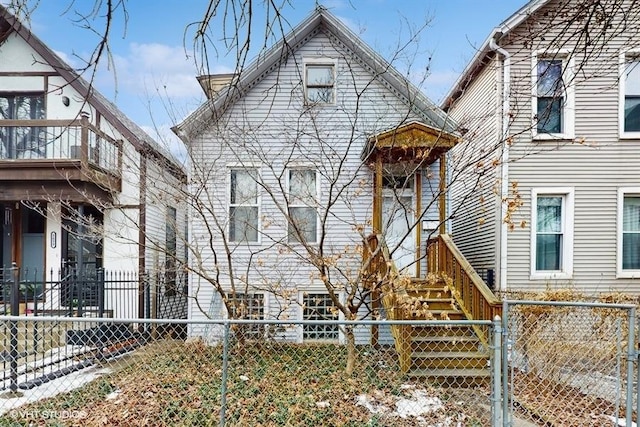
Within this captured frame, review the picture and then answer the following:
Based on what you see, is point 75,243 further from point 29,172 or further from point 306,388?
point 306,388

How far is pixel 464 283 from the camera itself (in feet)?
21.9

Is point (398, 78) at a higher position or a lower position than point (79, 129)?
higher

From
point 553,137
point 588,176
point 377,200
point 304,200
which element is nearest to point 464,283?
point 377,200

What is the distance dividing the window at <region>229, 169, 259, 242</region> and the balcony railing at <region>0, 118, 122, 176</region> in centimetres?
306

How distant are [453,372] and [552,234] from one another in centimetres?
492

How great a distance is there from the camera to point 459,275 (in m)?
6.93

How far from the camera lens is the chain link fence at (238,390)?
4.45 meters

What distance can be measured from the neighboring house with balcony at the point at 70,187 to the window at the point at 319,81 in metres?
3.50

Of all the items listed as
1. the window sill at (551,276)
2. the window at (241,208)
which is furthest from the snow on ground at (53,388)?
the window sill at (551,276)

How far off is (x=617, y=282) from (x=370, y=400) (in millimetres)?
7162

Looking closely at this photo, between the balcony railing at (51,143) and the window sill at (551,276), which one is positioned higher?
the balcony railing at (51,143)

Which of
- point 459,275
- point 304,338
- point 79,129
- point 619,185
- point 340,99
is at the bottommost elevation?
point 304,338

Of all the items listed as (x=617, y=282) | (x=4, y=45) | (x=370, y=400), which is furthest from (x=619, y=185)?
(x=4, y=45)

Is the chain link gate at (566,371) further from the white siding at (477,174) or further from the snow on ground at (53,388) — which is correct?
the snow on ground at (53,388)
